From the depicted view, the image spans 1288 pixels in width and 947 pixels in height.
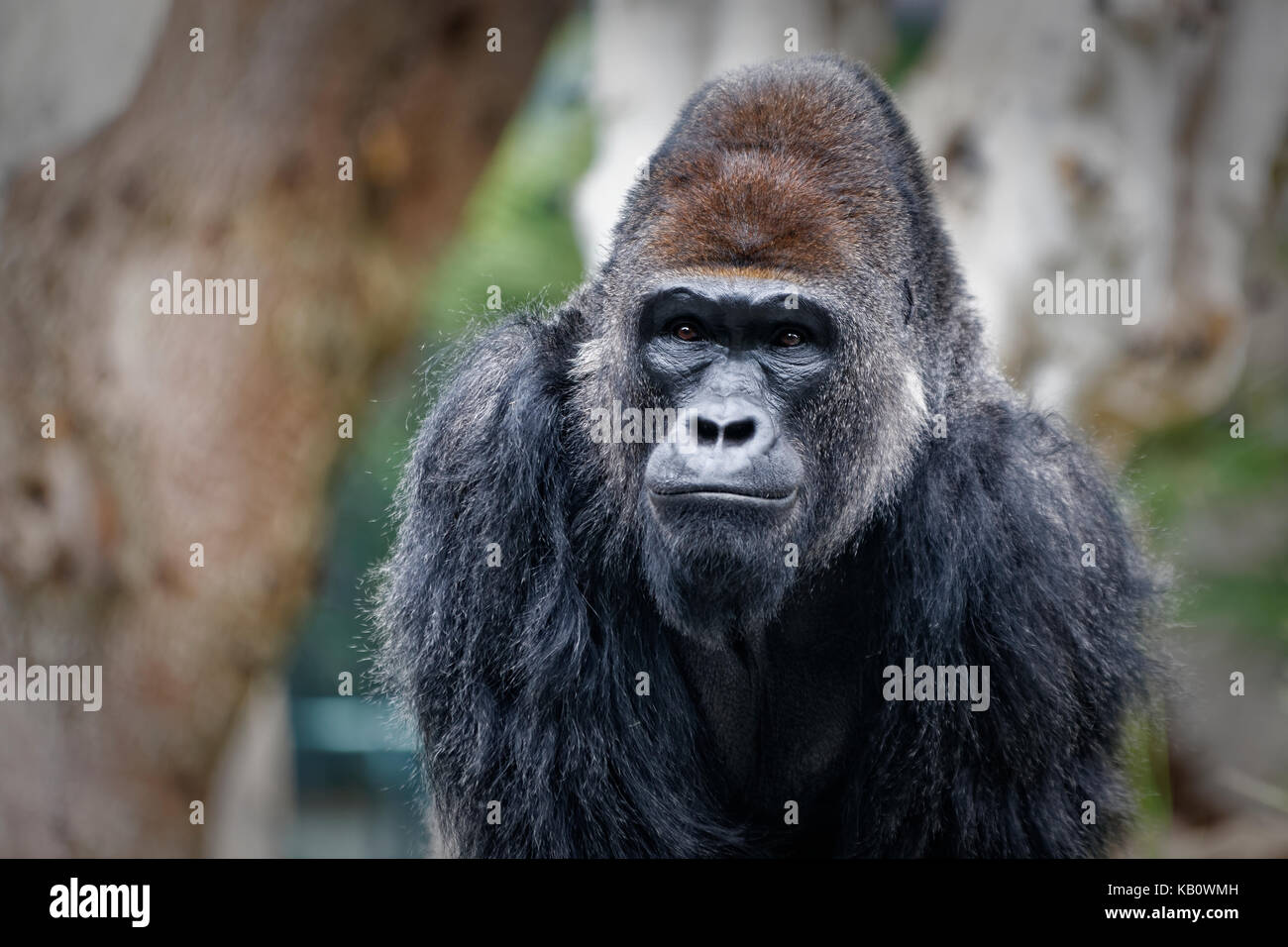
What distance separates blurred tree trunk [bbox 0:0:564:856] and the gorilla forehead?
3.61 m

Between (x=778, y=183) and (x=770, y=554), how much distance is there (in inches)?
47.8

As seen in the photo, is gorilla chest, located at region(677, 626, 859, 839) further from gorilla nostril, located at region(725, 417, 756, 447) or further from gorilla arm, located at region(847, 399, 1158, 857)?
gorilla nostril, located at region(725, 417, 756, 447)

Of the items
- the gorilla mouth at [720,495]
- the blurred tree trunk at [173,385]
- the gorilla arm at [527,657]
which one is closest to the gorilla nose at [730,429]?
the gorilla mouth at [720,495]

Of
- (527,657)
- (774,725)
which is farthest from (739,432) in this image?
(774,725)

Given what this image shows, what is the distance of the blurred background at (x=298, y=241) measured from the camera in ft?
23.2

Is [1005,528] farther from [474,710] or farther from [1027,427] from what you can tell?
[474,710]

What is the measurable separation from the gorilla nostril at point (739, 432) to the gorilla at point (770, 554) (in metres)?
0.02

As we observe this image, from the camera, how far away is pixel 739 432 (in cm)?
382

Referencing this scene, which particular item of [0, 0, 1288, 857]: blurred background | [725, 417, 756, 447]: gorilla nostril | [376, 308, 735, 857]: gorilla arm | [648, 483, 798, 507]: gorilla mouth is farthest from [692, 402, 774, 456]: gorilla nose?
[0, 0, 1288, 857]: blurred background
